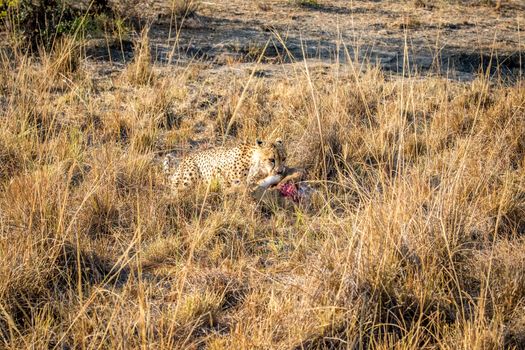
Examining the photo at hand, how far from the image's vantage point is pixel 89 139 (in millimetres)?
5184

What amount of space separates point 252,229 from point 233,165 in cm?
110

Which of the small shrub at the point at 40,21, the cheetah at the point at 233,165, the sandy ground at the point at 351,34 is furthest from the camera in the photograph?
Answer: the sandy ground at the point at 351,34

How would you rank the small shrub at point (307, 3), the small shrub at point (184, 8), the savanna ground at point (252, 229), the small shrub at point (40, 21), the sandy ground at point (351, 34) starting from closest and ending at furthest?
the savanna ground at point (252, 229) → the small shrub at point (40, 21) → the sandy ground at point (351, 34) → the small shrub at point (184, 8) → the small shrub at point (307, 3)

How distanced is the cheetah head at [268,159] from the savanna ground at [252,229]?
0.27 m

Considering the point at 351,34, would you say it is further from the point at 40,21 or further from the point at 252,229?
the point at 252,229

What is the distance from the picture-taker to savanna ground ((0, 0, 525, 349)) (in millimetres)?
2631

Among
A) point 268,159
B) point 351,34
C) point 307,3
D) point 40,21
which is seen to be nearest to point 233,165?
point 268,159

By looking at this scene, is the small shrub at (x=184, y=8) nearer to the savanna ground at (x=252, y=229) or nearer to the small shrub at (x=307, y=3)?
the small shrub at (x=307, y=3)

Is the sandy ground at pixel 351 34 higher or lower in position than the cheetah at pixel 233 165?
higher

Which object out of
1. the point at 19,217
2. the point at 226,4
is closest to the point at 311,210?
the point at 19,217

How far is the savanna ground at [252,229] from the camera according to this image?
8.63ft

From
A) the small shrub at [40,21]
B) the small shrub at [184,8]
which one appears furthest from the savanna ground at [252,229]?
the small shrub at [184,8]

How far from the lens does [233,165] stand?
15.4 ft

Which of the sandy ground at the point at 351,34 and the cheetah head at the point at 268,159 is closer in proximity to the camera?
the cheetah head at the point at 268,159
